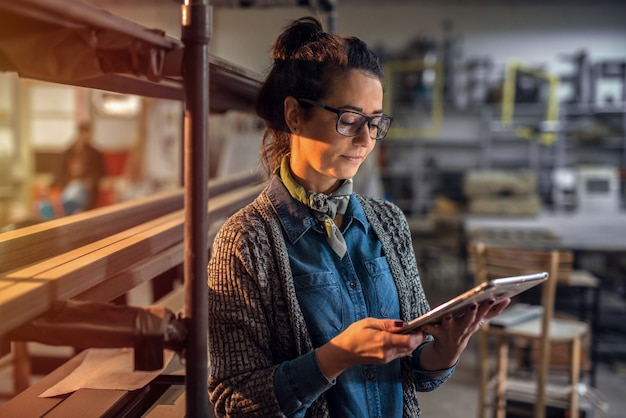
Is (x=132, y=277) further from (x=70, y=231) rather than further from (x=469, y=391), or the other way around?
(x=469, y=391)

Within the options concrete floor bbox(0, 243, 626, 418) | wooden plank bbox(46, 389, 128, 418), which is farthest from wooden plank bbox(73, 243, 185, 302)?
concrete floor bbox(0, 243, 626, 418)

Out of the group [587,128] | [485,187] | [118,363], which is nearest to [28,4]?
[118,363]

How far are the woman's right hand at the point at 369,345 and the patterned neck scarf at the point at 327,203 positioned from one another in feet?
0.73

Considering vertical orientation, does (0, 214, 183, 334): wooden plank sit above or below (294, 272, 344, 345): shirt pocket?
above

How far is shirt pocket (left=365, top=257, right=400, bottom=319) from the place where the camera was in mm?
1296

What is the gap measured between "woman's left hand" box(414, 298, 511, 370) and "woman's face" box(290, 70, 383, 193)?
329 mm

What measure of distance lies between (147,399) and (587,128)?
28.9 feet

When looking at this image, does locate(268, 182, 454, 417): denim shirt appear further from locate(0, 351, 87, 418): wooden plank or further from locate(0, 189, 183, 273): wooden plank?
locate(0, 351, 87, 418): wooden plank

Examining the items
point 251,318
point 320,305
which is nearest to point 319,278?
point 320,305

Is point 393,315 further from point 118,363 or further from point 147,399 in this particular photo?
point 118,363

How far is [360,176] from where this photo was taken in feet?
14.3

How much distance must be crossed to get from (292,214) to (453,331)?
0.37 m

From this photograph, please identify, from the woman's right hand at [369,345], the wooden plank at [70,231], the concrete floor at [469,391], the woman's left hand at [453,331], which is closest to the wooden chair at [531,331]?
the concrete floor at [469,391]

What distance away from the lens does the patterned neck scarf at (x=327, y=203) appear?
128cm
